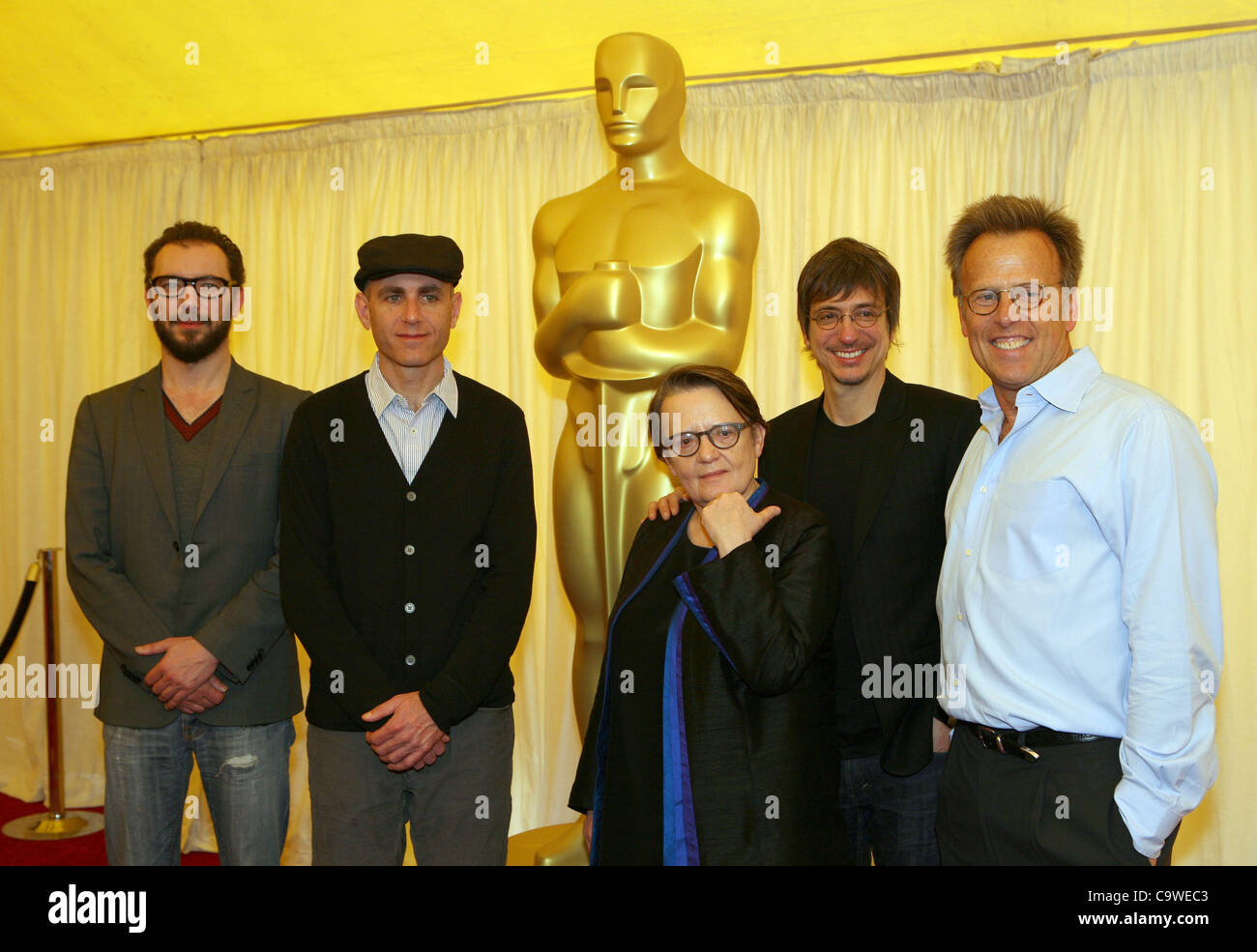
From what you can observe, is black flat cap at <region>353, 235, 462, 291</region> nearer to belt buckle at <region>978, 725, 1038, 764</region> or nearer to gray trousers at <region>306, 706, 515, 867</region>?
gray trousers at <region>306, 706, 515, 867</region>

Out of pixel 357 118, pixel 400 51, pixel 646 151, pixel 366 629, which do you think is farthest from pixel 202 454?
pixel 357 118

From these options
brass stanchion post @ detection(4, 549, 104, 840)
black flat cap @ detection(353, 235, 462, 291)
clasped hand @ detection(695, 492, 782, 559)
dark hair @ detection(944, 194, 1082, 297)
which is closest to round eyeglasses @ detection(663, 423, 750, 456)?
clasped hand @ detection(695, 492, 782, 559)

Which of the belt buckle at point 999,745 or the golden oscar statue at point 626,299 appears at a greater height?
the golden oscar statue at point 626,299

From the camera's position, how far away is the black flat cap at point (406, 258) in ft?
8.65

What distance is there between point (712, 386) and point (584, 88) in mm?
3535

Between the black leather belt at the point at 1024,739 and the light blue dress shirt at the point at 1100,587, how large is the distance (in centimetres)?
2

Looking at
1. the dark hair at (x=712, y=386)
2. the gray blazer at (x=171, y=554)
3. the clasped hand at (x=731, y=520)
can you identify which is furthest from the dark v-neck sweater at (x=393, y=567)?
the clasped hand at (x=731, y=520)

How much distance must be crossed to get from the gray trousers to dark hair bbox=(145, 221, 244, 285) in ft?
4.17

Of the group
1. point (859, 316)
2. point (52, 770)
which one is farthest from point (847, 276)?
point (52, 770)

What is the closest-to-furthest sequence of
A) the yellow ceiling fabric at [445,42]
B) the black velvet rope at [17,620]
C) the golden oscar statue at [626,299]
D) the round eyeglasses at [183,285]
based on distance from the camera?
the round eyeglasses at [183,285] < the golden oscar statue at [626,299] < the yellow ceiling fabric at [445,42] < the black velvet rope at [17,620]

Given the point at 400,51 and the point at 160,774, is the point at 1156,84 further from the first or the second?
the point at 160,774

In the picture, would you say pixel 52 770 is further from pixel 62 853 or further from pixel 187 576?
pixel 187 576

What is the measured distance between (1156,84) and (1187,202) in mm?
523

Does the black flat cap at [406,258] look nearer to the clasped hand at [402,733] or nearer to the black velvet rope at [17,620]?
the clasped hand at [402,733]
